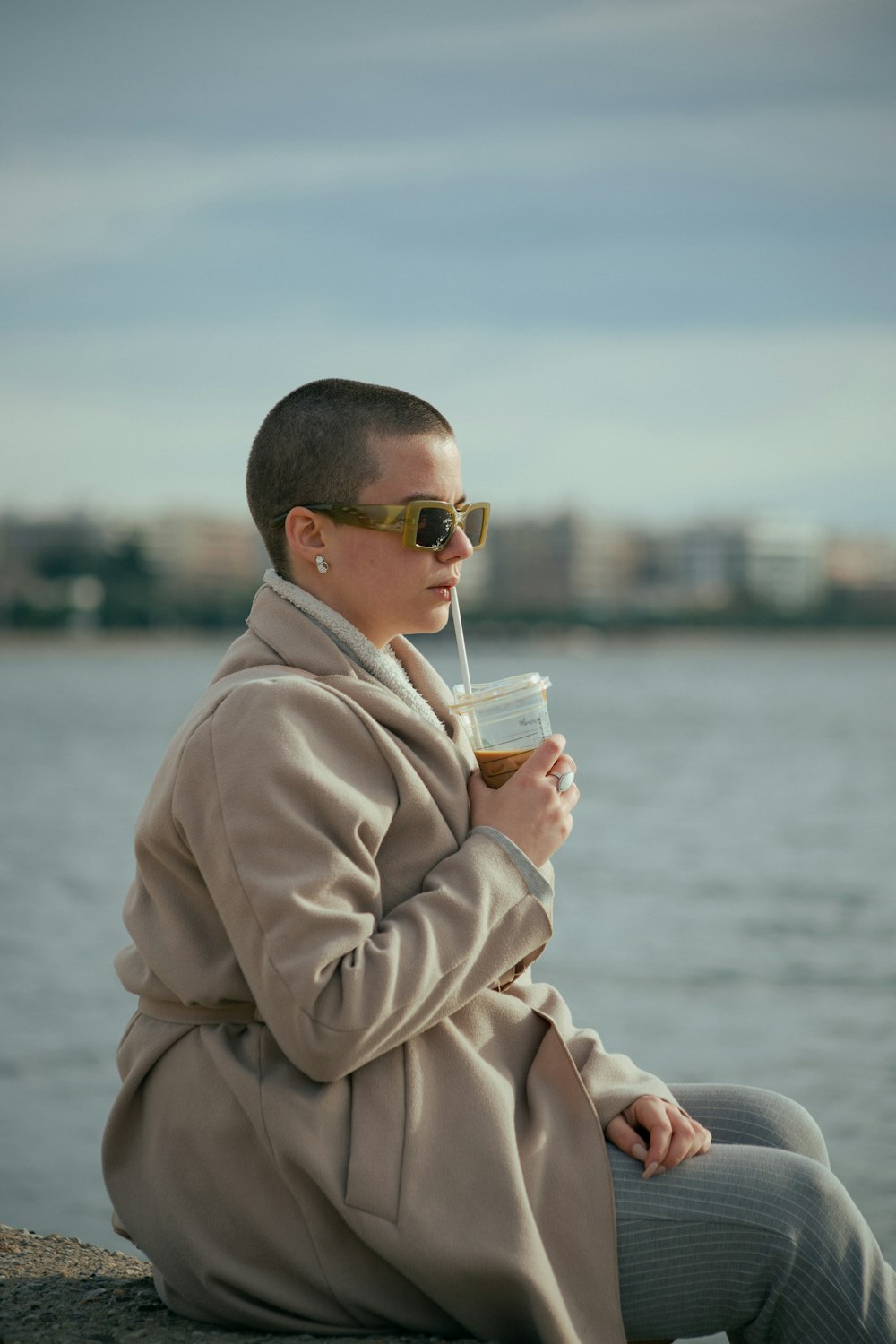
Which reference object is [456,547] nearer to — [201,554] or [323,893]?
[323,893]

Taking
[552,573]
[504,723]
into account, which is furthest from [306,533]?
Answer: [552,573]

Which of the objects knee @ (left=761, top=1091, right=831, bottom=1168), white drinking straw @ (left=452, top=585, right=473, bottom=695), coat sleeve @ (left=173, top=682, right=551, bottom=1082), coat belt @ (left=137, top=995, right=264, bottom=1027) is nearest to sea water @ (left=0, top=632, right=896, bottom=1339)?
knee @ (left=761, top=1091, right=831, bottom=1168)

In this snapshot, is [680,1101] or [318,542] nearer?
[318,542]

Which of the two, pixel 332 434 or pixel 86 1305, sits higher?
pixel 332 434

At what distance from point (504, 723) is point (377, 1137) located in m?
0.71

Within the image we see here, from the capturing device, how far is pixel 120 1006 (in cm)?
946

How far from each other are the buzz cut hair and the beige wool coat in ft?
0.80

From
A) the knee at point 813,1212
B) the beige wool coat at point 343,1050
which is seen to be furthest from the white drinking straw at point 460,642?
the knee at point 813,1212

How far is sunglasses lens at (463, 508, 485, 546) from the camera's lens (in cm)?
268

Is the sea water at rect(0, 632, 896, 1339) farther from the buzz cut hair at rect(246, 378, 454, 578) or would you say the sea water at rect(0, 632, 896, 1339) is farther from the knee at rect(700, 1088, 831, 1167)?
the buzz cut hair at rect(246, 378, 454, 578)

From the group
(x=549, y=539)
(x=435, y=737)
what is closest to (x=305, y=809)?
(x=435, y=737)

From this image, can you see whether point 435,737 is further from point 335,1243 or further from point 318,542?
point 335,1243

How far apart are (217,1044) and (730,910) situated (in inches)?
478

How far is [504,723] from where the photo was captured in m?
2.59
